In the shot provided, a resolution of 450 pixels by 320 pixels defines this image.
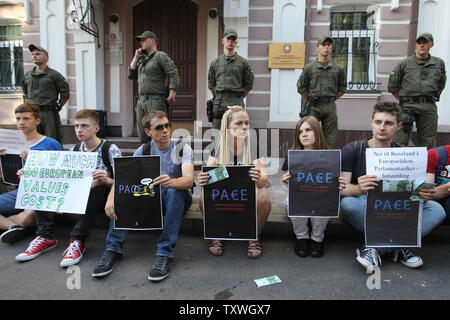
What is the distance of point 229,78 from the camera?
15.7 ft

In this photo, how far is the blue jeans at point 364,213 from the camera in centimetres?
251

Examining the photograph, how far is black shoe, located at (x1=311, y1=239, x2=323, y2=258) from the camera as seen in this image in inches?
104

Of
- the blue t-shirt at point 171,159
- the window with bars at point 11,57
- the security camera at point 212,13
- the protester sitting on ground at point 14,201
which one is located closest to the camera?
the blue t-shirt at point 171,159

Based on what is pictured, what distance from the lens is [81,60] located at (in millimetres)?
6570

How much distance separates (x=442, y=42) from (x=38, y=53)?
7.31m

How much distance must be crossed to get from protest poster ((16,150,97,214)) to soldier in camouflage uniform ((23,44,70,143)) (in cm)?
240

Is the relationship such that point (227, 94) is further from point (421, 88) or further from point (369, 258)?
point (369, 258)

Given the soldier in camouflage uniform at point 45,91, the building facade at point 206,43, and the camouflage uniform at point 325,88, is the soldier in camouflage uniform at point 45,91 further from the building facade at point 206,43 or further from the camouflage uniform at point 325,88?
the camouflage uniform at point 325,88

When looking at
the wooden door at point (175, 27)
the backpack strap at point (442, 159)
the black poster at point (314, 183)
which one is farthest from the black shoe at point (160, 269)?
the wooden door at point (175, 27)

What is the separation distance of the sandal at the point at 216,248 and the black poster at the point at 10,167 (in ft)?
7.15

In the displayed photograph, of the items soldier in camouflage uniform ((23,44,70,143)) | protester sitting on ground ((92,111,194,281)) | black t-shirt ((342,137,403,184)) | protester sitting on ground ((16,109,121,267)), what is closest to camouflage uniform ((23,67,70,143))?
soldier in camouflage uniform ((23,44,70,143))
